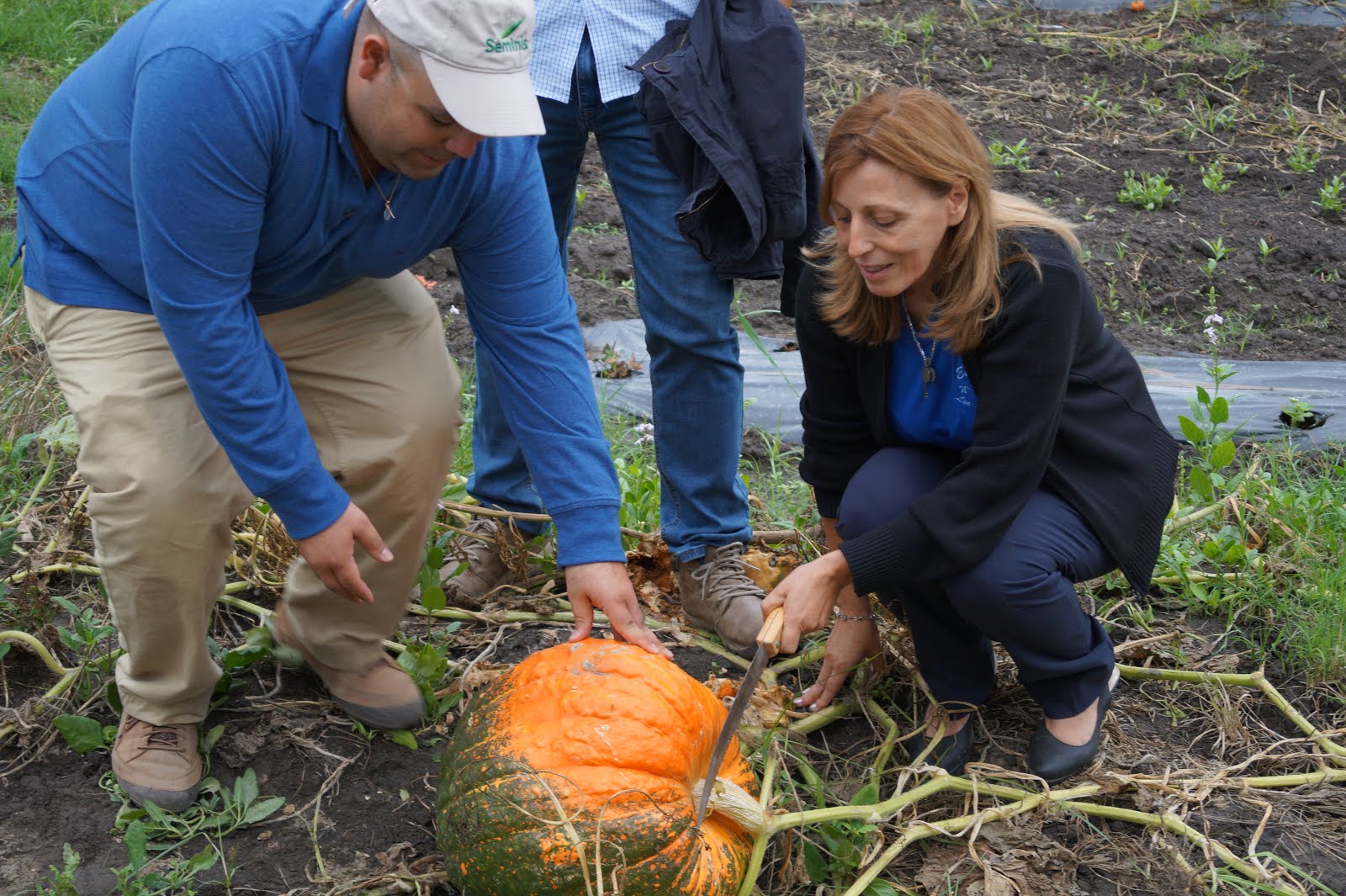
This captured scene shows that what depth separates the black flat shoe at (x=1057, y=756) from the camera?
2582 millimetres

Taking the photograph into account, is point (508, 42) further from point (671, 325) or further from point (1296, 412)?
point (1296, 412)

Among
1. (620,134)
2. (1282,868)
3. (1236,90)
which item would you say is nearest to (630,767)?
(1282,868)

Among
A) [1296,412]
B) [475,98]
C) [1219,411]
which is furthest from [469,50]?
[1296,412]

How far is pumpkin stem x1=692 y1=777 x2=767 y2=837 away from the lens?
2.23m

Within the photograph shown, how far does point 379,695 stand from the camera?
9.05ft

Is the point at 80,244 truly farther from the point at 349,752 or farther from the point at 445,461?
the point at 349,752

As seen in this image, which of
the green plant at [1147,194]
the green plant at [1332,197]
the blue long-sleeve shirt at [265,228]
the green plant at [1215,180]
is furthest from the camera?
the green plant at [1215,180]

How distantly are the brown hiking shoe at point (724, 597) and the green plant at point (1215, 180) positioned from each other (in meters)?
4.54

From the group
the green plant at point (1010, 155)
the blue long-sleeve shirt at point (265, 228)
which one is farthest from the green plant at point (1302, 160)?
the blue long-sleeve shirt at point (265, 228)

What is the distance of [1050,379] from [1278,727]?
3.64 ft

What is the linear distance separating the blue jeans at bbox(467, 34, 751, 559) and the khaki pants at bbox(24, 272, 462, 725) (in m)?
0.50

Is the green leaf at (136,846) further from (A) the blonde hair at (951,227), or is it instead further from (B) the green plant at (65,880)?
(A) the blonde hair at (951,227)

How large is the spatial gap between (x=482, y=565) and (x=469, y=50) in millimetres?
1656

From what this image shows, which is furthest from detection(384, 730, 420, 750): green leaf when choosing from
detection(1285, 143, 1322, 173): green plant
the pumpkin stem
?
detection(1285, 143, 1322, 173): green plant
